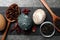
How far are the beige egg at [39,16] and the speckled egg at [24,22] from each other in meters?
0.03

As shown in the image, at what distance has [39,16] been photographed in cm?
69

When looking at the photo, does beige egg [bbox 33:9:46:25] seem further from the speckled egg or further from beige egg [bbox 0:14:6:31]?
beige egg [bbox 0:14:6:31]

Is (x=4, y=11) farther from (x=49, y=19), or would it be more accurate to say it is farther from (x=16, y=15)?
(x=49, y=19)

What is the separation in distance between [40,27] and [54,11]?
0.33 feet

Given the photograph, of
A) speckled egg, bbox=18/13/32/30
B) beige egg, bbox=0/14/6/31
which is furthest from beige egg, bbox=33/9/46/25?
beige egg, bbox=0/14/6/31

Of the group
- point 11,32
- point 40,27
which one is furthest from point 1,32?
point 40,27

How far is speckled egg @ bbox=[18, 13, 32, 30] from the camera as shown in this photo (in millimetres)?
675

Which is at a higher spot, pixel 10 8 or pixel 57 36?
pixel 10 8

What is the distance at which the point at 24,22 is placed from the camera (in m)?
0.68

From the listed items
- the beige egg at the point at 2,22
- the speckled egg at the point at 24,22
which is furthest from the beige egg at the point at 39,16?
the beige egg at the point at 2,22

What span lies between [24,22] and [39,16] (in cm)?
7

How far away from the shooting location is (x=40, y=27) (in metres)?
0.70

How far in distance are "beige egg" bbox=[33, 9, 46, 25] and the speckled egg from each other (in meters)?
0.03

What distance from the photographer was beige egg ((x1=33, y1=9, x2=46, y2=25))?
0.69 metres
